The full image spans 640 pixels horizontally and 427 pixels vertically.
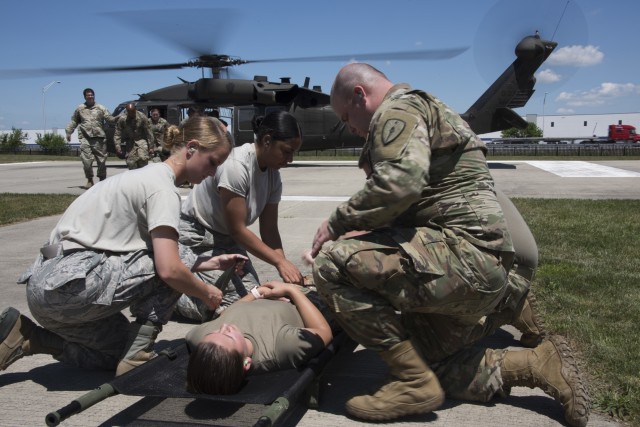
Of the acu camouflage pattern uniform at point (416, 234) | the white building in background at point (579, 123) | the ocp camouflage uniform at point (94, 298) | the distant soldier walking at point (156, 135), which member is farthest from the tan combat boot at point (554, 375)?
the white building in background at point (579, 123)

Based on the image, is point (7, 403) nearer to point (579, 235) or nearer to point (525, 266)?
point (525, 266)

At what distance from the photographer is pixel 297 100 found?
67.9 ft

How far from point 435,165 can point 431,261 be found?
44 centimetres

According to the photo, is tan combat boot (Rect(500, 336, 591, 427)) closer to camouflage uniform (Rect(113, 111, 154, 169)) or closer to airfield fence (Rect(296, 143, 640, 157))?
camouflage uniform (Rect(113, 111, 154, 169))

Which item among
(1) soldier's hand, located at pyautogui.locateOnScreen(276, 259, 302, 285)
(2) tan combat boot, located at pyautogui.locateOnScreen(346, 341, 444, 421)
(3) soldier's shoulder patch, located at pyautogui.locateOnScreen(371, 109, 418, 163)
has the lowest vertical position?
(2) tan combat boot, located at pyautogui.locateOnScreen(346, 341, 444, 421)

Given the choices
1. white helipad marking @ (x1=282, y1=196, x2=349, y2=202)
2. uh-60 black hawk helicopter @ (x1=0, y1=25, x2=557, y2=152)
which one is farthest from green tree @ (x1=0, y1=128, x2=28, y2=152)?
white helipad marking @ (x1=282, y1=196, x2=349, y2=202)

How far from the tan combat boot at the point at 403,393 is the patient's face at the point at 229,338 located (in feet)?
1.84

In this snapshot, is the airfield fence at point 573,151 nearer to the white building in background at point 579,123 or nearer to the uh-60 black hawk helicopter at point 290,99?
the uh-60 black hawk helicopter at point 290,99

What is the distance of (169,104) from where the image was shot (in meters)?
20.7

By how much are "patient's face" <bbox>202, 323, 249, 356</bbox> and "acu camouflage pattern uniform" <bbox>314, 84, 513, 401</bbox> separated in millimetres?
444

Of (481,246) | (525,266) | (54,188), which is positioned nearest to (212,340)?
(481,246)

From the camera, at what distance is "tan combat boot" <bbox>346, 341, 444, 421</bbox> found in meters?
2.74

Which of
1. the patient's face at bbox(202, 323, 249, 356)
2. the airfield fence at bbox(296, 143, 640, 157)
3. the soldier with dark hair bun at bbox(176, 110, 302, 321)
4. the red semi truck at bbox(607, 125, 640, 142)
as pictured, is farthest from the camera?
the red semi truck at bbox(607, 125, 640, 142)

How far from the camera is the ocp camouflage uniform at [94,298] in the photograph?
9.70 ft
